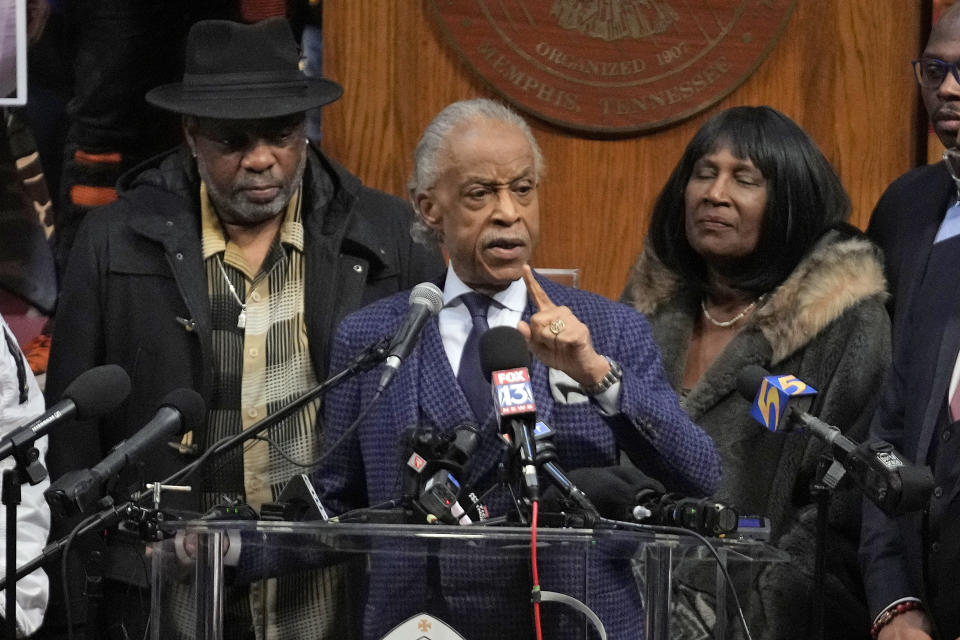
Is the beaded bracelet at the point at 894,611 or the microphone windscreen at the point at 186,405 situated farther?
the beaded bracelet at the point at 894,611

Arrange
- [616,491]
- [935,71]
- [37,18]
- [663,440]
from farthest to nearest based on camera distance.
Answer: [37,18] < [935,71] < [663,440] < [616,491]

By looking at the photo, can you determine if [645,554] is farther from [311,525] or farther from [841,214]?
[841,214]

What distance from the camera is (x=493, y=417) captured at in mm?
2768

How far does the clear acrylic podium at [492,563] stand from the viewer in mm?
2152

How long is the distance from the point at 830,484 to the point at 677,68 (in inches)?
88.1

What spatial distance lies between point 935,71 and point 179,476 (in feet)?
6.51

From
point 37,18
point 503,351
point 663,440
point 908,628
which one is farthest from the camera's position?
point 37,18

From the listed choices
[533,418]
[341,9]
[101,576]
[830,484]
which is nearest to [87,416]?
[101,576]

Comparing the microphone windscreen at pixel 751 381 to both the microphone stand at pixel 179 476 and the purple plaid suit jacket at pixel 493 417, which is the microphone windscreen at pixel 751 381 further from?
the microphone stand at pixel 179 476

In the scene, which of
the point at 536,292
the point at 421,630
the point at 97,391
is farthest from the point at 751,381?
the point at 97,391

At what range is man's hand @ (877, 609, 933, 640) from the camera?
2.90 metres

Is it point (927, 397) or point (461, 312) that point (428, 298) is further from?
point (927, 397)

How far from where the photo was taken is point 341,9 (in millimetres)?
4430

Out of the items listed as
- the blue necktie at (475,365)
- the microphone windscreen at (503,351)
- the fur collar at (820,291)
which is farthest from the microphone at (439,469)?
the fur collar at (820,291)
